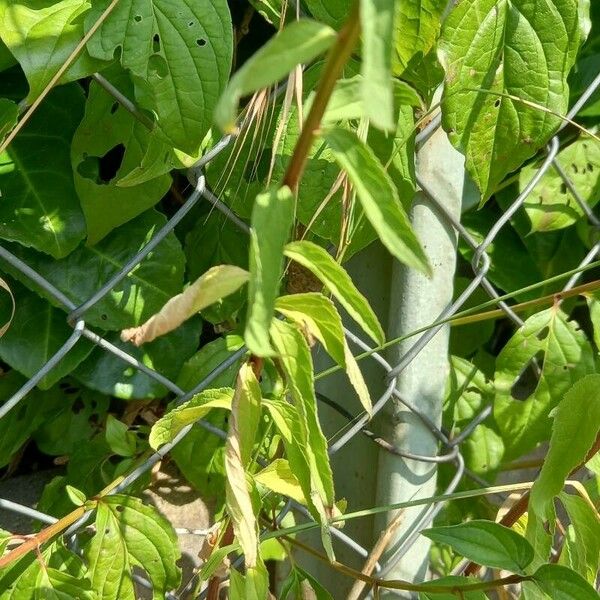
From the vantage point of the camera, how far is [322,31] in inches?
14.1

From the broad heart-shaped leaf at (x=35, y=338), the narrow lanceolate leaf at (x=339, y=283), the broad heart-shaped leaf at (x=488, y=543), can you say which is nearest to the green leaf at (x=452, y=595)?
the broad heart-shaped leaf at (x=488, y=543)

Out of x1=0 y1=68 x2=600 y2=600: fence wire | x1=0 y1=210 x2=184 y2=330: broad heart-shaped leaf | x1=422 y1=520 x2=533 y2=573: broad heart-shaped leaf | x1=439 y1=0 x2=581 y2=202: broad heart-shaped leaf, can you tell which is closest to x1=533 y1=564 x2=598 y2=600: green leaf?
x1=422 y1=520 x2=533 y2=573: broad heart-shaped leaf

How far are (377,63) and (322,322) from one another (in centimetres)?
25

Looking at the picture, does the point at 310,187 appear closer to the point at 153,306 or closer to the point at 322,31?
the point at 153,306

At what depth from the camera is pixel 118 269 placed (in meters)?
0.83

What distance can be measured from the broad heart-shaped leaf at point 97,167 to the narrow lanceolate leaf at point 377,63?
0.47 metres

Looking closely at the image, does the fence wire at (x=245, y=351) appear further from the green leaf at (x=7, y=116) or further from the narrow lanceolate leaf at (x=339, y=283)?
the narrow lanceolate leaf at (x=339, y=283)

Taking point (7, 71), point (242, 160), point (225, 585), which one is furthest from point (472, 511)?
point (7, 71)

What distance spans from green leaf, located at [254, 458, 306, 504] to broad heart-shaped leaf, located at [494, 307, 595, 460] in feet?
1.17

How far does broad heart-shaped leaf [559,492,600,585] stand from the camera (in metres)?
0.70

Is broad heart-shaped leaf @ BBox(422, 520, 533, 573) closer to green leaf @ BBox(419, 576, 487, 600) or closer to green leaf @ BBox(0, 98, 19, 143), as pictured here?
green leaf @ BBox(419, 576, 487, 600)

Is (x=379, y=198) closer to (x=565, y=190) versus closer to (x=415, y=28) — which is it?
(x=415, y=28)

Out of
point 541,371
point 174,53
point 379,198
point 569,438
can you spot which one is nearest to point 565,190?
point 541,371

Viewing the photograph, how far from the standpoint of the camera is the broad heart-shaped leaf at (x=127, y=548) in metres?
0.74
